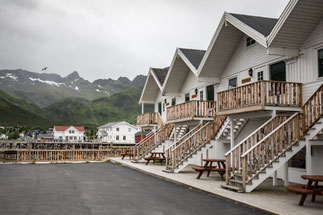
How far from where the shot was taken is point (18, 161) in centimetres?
2850

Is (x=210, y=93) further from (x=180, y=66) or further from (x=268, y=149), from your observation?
(x=268, y=149)

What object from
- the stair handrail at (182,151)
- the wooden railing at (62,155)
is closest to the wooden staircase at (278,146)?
the stair handrail at (182,151)

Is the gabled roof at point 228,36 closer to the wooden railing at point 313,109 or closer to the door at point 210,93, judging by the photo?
the door at point 210,93

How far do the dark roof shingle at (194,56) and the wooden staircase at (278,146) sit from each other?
9802 millimetres

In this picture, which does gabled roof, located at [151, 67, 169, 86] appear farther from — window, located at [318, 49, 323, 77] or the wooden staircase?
the wooden staircase

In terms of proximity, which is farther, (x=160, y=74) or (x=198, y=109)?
(x=160, y=74)

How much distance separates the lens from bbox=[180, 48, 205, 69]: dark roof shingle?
881 inches

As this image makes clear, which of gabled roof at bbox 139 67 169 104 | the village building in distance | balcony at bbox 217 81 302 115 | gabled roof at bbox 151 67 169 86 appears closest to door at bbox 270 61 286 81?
balcony at bbox 217 81 302 115

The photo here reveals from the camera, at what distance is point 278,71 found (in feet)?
52.7

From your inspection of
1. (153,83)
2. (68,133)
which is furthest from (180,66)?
(68,133)

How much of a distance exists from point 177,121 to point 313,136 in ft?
36.3

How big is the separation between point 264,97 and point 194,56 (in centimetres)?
1094

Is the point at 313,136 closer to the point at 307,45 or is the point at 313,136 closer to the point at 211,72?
the point at 307,45

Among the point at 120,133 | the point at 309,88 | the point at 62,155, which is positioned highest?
the point at 309,88
